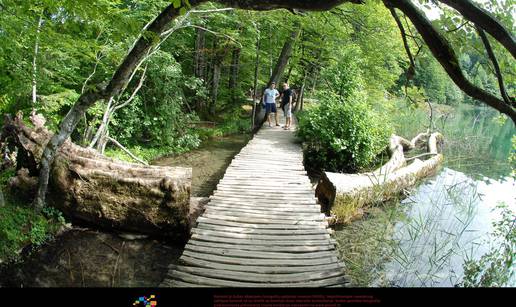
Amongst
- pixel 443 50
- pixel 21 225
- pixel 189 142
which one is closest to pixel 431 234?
pixel 443 50

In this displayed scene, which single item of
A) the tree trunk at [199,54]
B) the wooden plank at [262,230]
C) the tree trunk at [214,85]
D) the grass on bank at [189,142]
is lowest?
the wooden plank at [262,230]

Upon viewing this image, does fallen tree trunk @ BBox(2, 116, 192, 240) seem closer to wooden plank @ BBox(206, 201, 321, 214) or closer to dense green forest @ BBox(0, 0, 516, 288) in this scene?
dense green forest @ BBox(0, 0, 516, 288)

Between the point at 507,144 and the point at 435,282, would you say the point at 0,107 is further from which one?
the point at 507,144

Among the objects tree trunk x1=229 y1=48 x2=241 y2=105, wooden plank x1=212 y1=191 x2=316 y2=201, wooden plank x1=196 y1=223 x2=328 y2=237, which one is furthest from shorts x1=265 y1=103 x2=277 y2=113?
wooden plank x1=196 y1=223 x2=328 y2=237

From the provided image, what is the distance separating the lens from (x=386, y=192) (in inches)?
343

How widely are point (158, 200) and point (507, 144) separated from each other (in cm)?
2194

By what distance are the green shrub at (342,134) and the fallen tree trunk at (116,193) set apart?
5.31m

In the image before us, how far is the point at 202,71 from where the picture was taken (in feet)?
52.6

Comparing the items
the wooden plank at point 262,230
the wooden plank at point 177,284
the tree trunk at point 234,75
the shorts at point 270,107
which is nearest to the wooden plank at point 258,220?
the wooden plank at point 262,230

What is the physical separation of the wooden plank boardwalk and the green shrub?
2.68 meters

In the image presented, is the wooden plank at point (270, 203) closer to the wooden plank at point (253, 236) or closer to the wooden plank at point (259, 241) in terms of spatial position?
the wooden plank at point (253, 236)

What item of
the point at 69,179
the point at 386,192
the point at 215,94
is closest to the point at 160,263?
the point at 69,179

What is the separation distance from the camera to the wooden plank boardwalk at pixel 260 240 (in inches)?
161

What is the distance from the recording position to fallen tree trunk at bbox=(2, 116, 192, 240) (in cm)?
579
